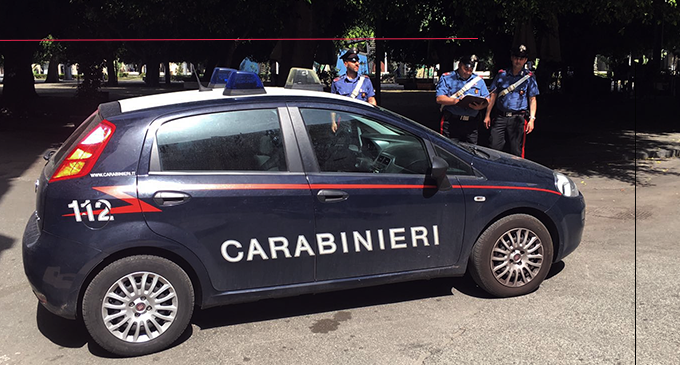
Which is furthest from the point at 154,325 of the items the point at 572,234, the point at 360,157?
the point at 572,234

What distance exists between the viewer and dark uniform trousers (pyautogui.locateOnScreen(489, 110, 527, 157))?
8.12 meters

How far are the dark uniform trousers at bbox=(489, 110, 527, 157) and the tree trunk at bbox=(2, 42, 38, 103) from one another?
1698cm

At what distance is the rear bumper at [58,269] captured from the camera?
3.91 meters

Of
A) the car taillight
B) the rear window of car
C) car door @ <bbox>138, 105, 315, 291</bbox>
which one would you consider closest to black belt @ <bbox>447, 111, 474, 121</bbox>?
car door @ <bbox>138, 105, 315, 291</bbox>

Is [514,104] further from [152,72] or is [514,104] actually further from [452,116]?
[152,72]

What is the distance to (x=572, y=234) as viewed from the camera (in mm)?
5125

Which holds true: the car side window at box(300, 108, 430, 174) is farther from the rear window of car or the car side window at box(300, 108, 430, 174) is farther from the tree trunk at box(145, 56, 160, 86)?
the tree trunk at box(145, 56, 160, 86)

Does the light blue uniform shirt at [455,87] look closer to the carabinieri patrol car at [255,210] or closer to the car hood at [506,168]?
the car hood at [506,168]

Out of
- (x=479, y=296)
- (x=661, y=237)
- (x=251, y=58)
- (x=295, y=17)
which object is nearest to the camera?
(x=479, y=296)

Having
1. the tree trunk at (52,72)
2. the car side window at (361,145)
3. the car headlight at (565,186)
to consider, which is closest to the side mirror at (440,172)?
the car side window at (361,145)

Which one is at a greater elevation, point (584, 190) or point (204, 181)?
point (204, 181)

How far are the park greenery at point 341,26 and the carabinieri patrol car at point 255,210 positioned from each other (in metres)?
6.05

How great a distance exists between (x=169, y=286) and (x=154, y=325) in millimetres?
268

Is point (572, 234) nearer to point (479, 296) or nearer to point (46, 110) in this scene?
point (479, 296)
